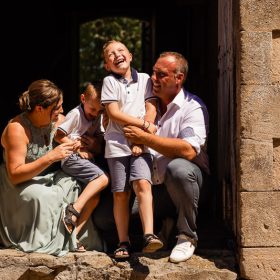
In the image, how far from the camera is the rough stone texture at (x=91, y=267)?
589 cm

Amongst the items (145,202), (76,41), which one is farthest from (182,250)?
(76,41)

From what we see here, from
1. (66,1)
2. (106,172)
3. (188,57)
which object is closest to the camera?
(106,172)

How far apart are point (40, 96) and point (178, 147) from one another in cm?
107

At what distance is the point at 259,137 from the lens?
5.79 m

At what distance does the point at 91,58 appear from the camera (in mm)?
16766

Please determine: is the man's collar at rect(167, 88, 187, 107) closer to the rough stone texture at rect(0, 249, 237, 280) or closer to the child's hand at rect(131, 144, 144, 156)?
the child's hand at rect(131, 144, 144, 156)

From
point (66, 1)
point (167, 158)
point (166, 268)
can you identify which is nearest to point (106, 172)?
point (167, 158)

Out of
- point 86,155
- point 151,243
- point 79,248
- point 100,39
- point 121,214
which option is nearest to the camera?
point 151,243

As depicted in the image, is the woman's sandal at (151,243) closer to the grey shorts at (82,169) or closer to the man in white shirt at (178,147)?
the man in white shirt at (178,147)

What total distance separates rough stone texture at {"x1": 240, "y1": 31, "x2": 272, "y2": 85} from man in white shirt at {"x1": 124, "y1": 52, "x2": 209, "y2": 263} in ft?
1.78

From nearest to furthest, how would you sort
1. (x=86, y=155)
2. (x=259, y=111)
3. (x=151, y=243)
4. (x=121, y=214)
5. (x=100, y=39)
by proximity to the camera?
(x=151, y=243) < (x=259, y=111) < (x=121, y=214) < (x=86, y=155) < (x=100, y=39)

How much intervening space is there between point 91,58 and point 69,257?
11.1 metres

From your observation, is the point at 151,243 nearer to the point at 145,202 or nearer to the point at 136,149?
the point at 145,202

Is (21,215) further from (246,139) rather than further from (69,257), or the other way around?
(246,139)
